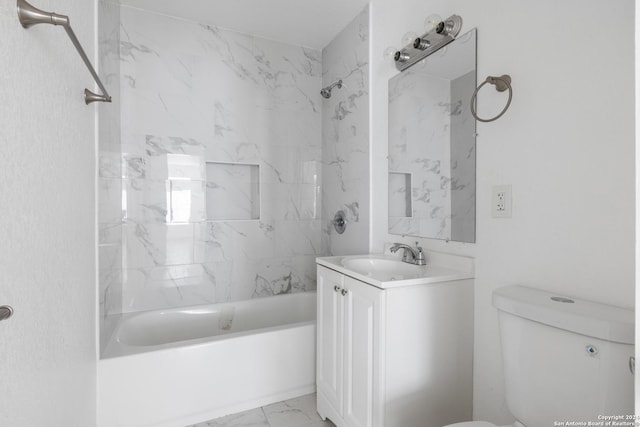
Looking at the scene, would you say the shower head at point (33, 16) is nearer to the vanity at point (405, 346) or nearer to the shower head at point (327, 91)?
the vanity at point (405, 346)

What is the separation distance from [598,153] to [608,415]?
74 cm

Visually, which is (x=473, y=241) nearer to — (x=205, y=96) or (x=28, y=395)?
(x=28, y=395)

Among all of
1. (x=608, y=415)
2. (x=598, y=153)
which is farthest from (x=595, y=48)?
(x=608, y=415)

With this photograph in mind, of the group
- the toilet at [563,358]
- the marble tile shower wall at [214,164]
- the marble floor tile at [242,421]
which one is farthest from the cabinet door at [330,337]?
the marble tile shower wall at [214,164]

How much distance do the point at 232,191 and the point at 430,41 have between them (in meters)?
1.74

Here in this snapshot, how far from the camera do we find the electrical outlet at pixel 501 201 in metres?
1.27

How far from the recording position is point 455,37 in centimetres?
151

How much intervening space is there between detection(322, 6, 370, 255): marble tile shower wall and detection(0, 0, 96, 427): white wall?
5.14 feet

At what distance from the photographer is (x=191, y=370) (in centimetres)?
173

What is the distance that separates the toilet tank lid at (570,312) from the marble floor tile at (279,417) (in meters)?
1.26

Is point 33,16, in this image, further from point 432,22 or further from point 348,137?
point 348,137

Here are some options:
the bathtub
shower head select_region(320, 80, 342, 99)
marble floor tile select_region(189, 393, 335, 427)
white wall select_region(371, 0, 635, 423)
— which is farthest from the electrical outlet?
shower head select_region(320, 80, 342, 99)

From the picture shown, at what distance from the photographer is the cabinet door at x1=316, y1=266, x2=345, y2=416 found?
5.13 feet

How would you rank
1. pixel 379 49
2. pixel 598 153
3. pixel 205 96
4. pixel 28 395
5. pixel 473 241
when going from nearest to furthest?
pixel 28 395 → pixel 598 153 → pixel 473 241 → pixel 379 49 → pixel 205 96
